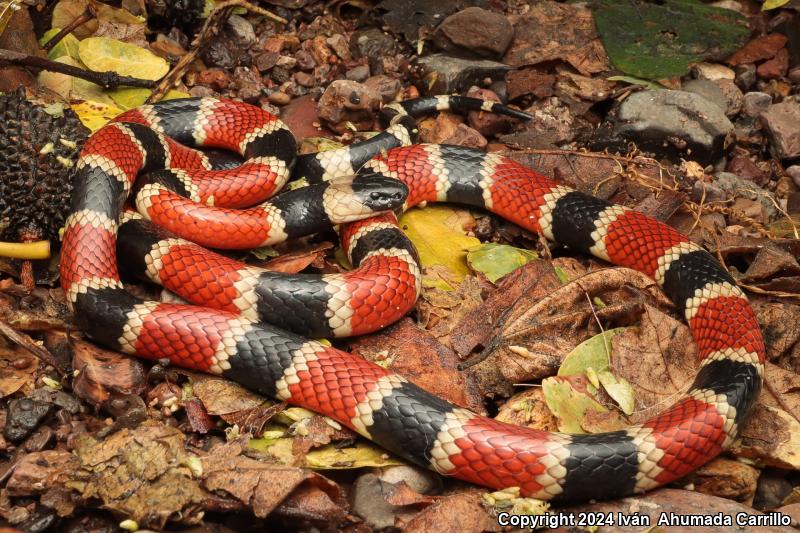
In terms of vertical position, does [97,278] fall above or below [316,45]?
below

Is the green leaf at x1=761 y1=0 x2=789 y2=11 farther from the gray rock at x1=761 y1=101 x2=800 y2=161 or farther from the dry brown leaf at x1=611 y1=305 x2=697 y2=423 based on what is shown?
the dry brown leaf at x1=611 y1=305 x2=697 y2=423

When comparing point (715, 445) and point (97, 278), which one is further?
point (97, 278)

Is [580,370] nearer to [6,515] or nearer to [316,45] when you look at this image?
[6,515]

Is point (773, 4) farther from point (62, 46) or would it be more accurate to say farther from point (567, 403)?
point (62, 46)

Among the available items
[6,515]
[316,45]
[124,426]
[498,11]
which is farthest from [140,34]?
[6,515]

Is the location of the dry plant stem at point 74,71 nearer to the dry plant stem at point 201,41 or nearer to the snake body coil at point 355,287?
the dry plant stem at point 201,41

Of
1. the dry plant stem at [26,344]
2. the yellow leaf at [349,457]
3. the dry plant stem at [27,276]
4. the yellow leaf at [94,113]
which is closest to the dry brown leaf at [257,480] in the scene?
A: the yellow leaf at [349,457]

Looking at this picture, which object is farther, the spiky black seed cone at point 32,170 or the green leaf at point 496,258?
the green leaf at point 496,258

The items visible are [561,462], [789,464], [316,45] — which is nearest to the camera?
[561,462]
